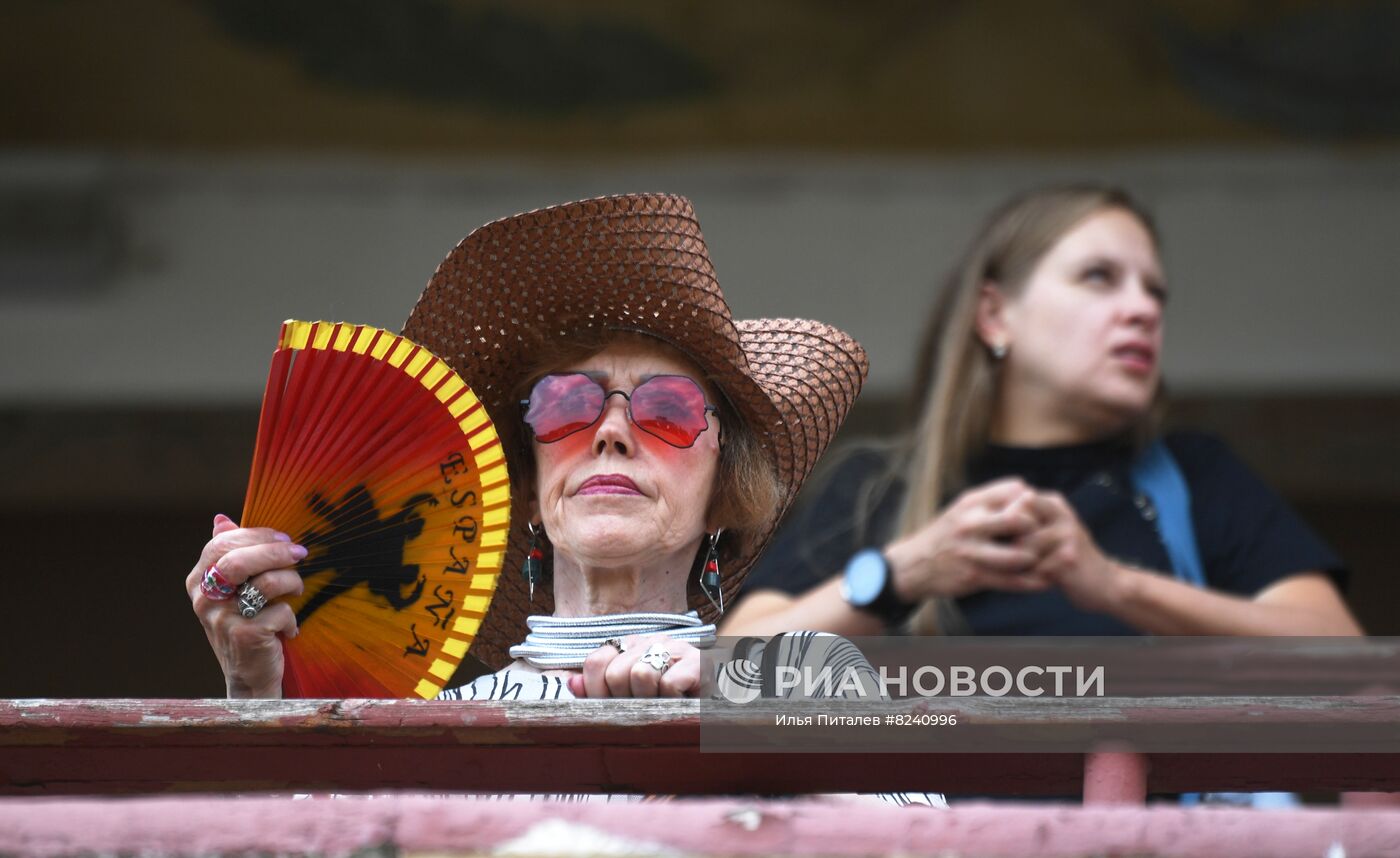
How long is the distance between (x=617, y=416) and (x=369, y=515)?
0.34 m

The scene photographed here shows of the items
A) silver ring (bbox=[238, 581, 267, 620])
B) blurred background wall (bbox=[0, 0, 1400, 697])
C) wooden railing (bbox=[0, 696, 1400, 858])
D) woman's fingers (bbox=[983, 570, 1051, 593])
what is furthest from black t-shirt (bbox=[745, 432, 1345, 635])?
blurred background wall (bbox=[0, 0, 1400, 697])

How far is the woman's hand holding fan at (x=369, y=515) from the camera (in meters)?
2.01

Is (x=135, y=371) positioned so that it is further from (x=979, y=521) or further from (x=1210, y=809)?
(x=1210, y=809)

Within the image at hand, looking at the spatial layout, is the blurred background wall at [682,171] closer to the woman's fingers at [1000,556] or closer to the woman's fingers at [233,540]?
the woman's fingers at [1000,556]

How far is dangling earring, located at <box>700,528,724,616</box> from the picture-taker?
2.33 meters

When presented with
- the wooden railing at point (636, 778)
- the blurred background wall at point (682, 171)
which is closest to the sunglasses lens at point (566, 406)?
the wooden railing at point (636, 778)

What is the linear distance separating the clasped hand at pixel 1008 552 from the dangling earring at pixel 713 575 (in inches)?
18.7

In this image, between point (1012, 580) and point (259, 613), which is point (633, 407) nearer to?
point (259, 613)

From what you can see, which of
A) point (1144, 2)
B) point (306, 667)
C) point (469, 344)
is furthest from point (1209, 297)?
point (306, 667)

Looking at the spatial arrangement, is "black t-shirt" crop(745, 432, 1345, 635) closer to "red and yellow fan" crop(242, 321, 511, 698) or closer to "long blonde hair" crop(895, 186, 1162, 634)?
"long blonde hair" crop(895, 186, 1162, 634)

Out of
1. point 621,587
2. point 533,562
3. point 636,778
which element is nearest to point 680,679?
point 636,778

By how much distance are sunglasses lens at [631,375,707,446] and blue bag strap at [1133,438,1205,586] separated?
949 mm

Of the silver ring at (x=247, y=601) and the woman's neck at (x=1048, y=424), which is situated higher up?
the woman's neck at (x=1048, y=424)

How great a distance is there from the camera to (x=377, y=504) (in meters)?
2.06
